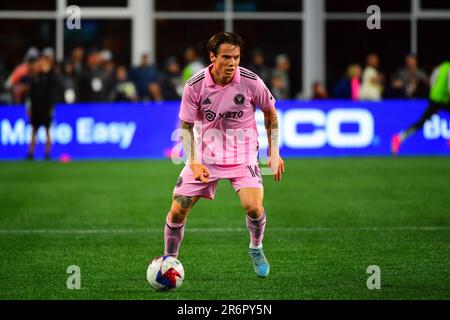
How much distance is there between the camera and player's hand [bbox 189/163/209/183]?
8.73 meters

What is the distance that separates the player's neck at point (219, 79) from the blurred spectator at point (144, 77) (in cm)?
1824

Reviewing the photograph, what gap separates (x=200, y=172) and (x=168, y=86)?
724 inches

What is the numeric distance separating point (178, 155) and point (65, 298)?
51.9 feet

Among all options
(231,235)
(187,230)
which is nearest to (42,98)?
(187,230)

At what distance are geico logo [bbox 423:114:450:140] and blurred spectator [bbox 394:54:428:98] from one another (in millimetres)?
2595

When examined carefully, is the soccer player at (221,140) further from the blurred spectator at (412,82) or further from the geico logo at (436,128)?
the blurred spectator at (412,82)

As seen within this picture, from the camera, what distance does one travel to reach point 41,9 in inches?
1296

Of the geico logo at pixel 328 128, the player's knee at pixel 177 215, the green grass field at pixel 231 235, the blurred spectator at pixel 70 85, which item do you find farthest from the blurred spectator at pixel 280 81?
the player's knee at pixel 177 215

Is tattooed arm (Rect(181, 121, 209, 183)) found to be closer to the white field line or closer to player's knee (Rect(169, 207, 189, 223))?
player's knee (Rect(169, 207, 189, 223))

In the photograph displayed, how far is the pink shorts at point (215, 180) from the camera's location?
29.2 feet

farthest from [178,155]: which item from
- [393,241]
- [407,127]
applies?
[393,241]

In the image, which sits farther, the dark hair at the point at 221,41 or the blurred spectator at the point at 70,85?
the blurred spectator at the point at 70,85

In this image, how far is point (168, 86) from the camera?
88.6ft
